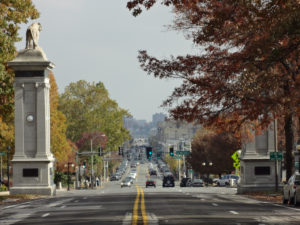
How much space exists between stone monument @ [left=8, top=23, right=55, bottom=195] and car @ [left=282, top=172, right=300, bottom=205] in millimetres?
22256

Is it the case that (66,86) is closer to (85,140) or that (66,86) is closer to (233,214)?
(85,140)

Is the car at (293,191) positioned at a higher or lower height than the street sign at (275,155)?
lower

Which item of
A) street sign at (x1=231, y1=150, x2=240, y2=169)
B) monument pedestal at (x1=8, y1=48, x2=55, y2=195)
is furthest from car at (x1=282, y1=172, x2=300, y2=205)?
street sign at (x1=231, y1=150, x2=240, y2=169)

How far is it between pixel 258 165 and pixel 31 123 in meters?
17.1

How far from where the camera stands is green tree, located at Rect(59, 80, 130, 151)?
5197 inches

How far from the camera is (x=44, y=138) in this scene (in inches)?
2140

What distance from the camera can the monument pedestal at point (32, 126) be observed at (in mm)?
53000

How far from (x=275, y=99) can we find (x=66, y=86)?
3902 inches

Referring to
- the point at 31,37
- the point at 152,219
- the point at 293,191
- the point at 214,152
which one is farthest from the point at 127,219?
the point at 214,152

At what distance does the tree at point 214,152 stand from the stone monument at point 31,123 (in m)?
56.4

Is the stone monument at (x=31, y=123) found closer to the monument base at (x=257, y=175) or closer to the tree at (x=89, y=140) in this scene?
the monument base at (x=257, y=175)

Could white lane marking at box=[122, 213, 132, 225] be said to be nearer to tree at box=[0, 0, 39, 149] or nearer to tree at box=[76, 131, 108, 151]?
tree at box=[0, 0, 39, 149]

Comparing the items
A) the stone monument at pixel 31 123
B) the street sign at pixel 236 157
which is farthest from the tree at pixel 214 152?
the stone monument at pixel 31 123

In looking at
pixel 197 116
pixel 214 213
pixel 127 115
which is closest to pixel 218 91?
pixel 197 116
